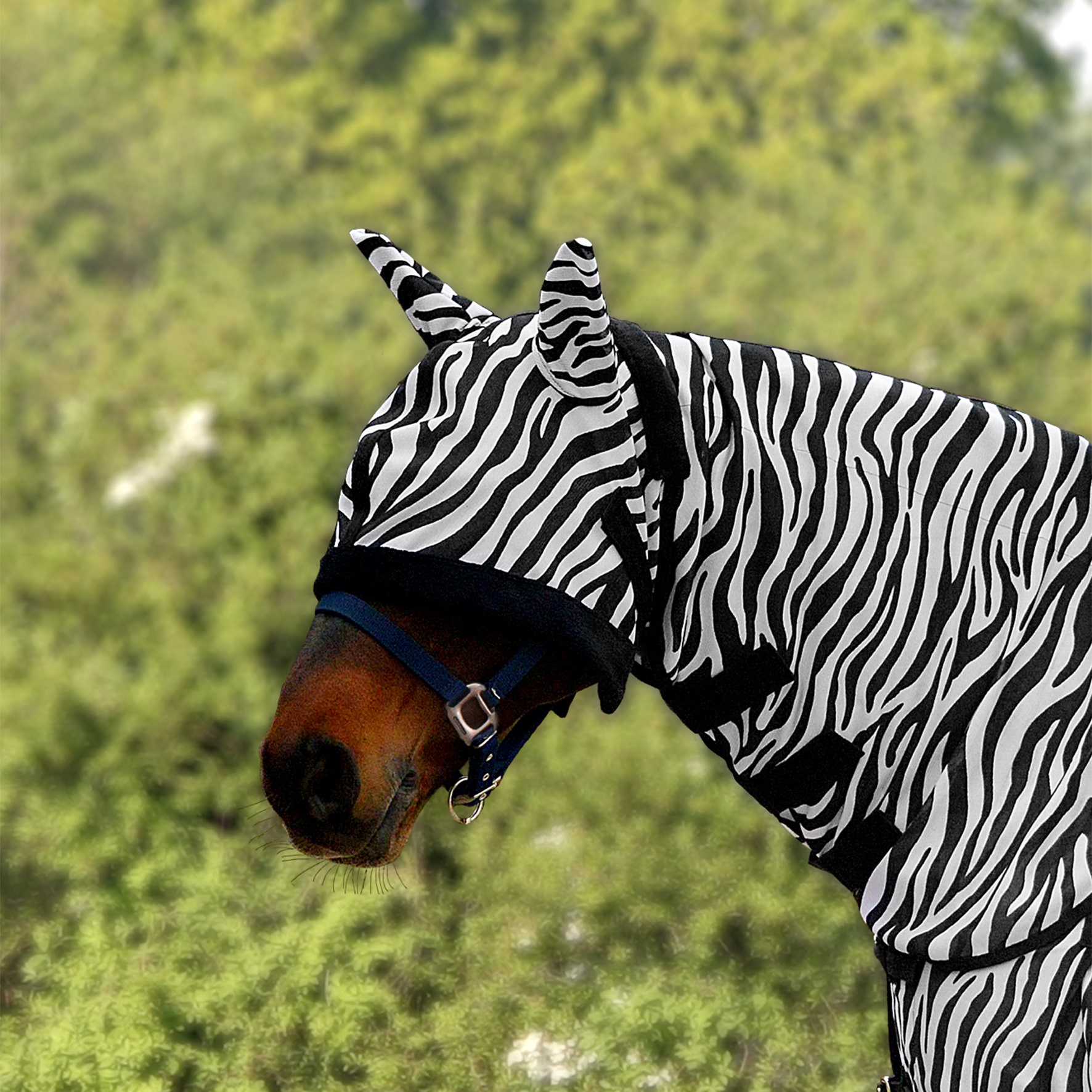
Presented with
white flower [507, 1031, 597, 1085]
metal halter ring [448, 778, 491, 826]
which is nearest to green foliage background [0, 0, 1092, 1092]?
white flower [507, 1031, 597, 1085]

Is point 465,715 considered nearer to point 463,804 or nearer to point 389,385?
point 463,804

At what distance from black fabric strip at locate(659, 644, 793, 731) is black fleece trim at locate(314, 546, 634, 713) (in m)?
0.13

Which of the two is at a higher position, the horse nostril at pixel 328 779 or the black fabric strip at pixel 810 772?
the black fabric strip at pixel 810 772

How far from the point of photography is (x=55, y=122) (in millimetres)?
14375

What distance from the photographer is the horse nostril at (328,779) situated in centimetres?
138

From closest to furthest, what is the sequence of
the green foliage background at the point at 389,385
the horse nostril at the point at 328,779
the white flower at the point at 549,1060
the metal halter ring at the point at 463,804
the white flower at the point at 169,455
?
the horse nostril at the point at 328,779, the metal halter ring at the point at 463,804, the white flower at the point at 549,1060, the green foliage background at the point at 389,385, the white flower at the point at 169,455

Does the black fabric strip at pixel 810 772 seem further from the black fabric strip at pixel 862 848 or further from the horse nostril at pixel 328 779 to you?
the horse nostril at pixel 328 779

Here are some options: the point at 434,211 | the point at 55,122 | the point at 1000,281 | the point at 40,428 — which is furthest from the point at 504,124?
the point at 40,428

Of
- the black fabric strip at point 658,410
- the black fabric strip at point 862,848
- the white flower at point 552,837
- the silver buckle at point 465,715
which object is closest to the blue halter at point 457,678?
the silver buckle at point 465,715

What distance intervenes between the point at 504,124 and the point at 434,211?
1509mm

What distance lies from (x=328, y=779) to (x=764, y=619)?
509 mm

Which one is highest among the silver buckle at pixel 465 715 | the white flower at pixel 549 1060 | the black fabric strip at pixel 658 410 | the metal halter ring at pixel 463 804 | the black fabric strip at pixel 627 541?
the black fabric strip at pixel 658 410

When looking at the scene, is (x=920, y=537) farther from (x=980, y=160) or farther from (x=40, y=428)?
(x=980, y=160)

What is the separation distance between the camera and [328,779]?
140 centimetres
